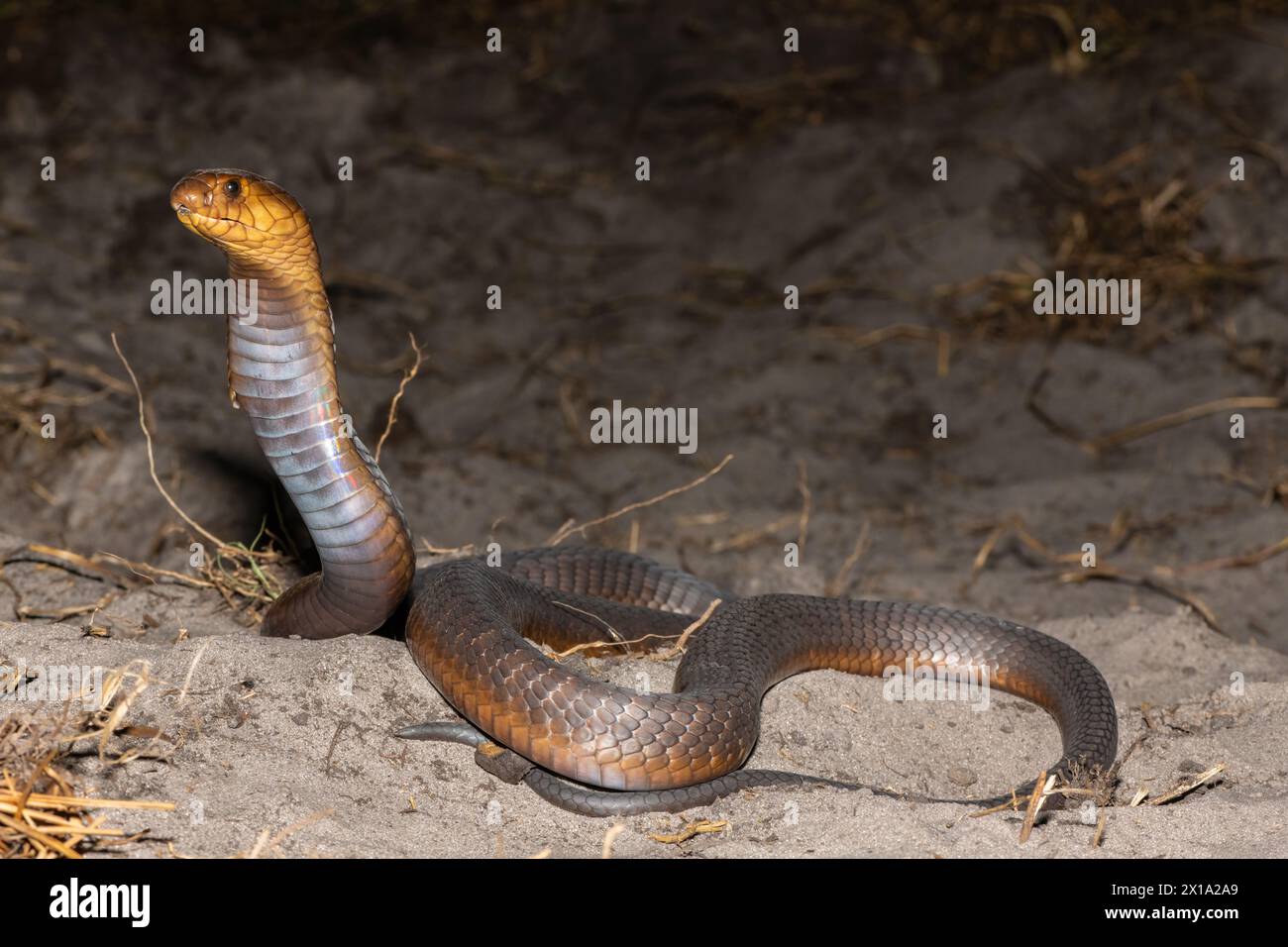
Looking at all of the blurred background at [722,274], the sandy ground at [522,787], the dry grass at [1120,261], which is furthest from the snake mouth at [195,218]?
the dry grass at [1120,261]

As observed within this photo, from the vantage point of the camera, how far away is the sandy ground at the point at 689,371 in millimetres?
3551

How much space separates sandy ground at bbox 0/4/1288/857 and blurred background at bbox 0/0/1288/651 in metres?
0.03

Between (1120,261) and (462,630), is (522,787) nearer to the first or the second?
(462,630)

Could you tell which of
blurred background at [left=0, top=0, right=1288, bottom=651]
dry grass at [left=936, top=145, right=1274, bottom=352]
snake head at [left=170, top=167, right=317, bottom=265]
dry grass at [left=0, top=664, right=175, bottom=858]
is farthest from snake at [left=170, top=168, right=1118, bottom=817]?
dry grass at [left=936, top=145, right=1274, bottom=352]

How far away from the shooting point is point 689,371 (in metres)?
7.74

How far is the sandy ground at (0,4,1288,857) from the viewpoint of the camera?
355cm

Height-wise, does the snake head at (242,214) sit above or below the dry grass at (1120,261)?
above

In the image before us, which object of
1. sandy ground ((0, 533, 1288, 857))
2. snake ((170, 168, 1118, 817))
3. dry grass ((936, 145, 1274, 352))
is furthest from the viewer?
dry grass ((936, 145, 1274, 352))

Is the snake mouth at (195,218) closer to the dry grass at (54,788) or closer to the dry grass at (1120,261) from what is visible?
the dry grass at (54,788)

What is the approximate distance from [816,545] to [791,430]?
4.00 feet

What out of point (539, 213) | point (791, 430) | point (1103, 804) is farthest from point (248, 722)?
point (539, 213)

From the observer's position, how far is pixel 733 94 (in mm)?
10062

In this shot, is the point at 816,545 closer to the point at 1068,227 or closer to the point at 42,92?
the point at 1068,227

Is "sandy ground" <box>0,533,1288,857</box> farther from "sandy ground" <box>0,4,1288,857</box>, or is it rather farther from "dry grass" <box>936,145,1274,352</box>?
"dry grass" <box>936,145,1274,352</box>
